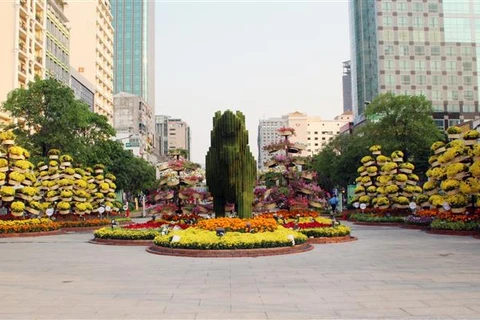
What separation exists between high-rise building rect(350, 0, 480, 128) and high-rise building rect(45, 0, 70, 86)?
50.3 m

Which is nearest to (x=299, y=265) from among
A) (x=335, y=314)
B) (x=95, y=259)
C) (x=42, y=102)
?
(x=335, y=314)

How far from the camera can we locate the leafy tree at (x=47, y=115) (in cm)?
3288

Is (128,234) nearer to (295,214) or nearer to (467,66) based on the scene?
(295,214)

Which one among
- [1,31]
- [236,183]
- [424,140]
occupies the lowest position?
[236,183]

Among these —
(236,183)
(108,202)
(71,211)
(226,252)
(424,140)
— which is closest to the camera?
Result: (226,252)

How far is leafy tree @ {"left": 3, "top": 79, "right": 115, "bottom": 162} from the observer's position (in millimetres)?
32875

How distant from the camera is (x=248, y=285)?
10133 mm

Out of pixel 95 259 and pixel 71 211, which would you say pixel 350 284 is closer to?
pixel 95 259

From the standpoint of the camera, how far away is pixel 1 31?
163ft

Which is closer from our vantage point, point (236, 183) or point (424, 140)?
point (236, 183)

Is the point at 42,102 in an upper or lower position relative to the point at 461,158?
upper

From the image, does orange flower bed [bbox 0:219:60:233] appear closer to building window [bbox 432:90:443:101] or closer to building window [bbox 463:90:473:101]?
building window [bbox 432:90:443:101]

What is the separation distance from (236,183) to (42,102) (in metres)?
20.2

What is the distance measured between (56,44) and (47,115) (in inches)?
1254
